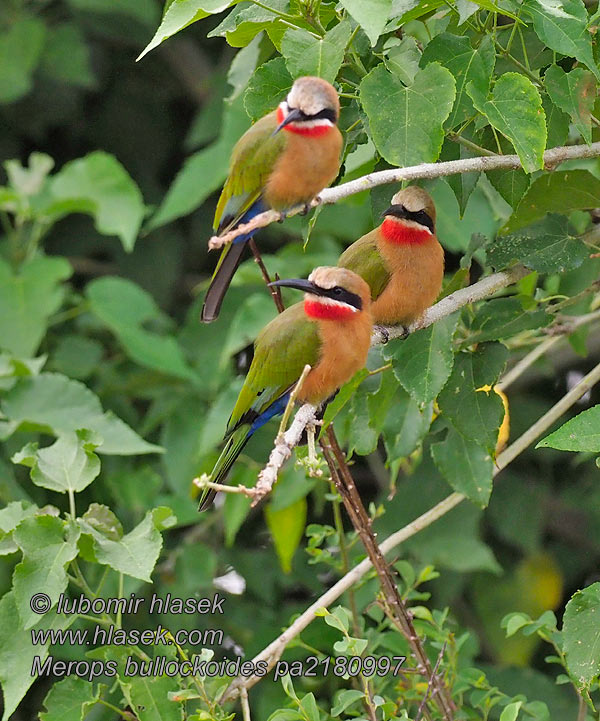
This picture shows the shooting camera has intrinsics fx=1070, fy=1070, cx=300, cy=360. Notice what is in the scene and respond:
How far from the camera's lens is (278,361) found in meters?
1.71

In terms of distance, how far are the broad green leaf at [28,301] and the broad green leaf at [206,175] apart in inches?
14.8

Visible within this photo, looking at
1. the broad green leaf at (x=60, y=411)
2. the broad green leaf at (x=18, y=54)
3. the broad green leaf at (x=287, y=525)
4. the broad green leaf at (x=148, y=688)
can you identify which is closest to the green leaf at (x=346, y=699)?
the broad green leaf at (x=148, y=688)

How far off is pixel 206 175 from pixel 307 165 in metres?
1.81

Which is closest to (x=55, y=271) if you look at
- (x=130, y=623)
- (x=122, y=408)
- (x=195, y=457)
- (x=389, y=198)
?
(x=122, y=408)

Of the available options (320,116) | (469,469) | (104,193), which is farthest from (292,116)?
(104,193)

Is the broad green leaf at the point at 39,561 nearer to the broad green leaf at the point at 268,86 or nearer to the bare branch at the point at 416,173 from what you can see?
the bare branch at the point at 416,173

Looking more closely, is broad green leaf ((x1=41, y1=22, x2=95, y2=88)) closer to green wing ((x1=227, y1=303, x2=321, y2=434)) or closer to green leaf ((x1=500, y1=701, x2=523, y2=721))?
green wing ((x1=227, y1=303, x2=321, y2=434))

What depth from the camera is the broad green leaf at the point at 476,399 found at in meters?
1.75

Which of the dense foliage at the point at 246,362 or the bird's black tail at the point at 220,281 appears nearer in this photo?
the dense foliage at the point at 246,362

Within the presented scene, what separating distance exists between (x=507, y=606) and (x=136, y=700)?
6.99 feet

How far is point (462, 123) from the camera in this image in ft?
5.18

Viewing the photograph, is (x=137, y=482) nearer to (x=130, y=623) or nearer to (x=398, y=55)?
(x=130, y=623)

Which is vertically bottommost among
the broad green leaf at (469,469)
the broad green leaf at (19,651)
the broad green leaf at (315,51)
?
the broad green leaf at (469,469)

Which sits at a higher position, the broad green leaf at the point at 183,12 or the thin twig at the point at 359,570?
the broad green leaf at the point at 183,12
